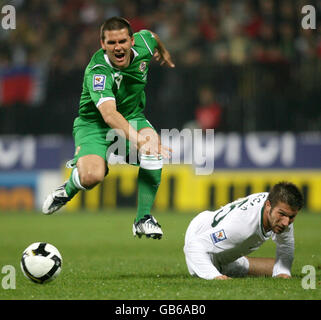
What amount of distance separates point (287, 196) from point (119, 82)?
215 cm

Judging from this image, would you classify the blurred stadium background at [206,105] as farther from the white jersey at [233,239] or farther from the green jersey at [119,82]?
the white jersey at [233,239]

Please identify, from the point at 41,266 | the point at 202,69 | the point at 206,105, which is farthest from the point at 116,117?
the point at 202,69

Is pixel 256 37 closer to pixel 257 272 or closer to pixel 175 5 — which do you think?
pixel 175 5

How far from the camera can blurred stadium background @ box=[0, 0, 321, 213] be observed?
13414 millimetres

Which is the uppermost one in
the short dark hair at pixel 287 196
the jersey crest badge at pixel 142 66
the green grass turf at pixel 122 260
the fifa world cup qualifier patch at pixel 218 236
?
the jersey crest badge at pixel 142 66

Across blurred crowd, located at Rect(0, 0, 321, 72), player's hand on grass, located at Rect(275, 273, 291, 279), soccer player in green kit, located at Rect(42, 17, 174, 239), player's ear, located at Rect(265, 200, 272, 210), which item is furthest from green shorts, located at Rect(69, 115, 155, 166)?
blurred crowd, located at Rect(0, 0, 321, 72)

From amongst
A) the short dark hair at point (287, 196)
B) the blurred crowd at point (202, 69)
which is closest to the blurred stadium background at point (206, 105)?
the blurred crowd at point (202, 69)

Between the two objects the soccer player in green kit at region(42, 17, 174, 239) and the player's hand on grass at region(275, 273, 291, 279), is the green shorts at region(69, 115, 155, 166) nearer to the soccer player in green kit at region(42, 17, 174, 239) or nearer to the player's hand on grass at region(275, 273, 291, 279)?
the soccer player in green kit at region(42, 17, 174, 239)

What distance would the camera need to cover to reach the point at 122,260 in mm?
8461

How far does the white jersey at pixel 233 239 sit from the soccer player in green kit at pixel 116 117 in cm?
42

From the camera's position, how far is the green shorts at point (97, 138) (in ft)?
24.1

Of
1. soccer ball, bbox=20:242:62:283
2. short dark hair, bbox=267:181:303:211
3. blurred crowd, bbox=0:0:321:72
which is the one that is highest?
blurred crowd, bbox=0:0:321:72

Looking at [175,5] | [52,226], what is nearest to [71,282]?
[52,226]

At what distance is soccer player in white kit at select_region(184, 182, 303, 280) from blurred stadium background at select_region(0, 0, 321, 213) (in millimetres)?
6717
